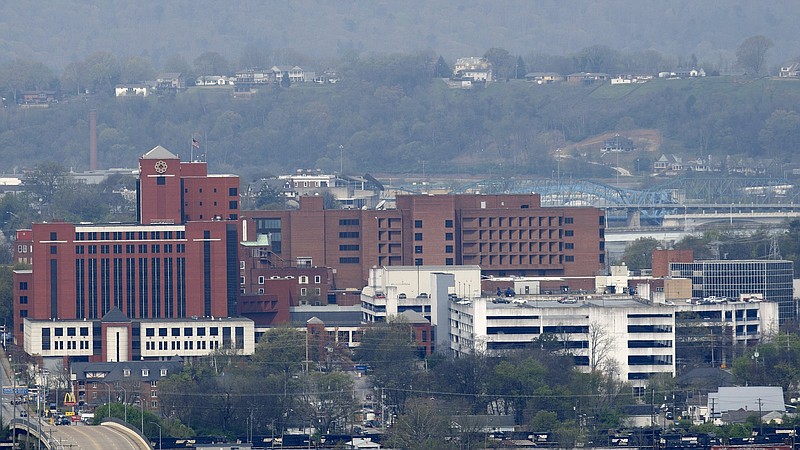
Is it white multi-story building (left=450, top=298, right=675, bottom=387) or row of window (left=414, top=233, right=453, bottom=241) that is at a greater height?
row of window (left=414, top=233, right=453, bottom=241)

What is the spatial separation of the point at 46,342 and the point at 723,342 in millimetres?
22324

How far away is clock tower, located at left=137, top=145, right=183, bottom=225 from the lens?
91.6 m

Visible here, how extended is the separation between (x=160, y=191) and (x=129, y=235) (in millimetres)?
3891

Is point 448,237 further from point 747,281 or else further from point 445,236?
point 747,281

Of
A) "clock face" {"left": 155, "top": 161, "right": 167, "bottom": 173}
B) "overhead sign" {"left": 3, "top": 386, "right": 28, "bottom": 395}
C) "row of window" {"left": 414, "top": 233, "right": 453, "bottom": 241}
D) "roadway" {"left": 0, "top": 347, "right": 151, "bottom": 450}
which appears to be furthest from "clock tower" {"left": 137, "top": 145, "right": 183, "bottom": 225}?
"roadway" {"left": 0, "top": 347, "right": 151, "bottom": 450}

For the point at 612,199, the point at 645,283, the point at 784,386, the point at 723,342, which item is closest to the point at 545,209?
the point at 645,283

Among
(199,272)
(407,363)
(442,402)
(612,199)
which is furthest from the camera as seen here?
(612,199)

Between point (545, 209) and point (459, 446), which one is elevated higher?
point (545, 209)

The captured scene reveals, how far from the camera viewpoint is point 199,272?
88.4 metres

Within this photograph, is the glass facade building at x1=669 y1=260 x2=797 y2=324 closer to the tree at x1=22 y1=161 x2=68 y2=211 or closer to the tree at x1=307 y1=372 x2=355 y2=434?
the tree at x1=307 y1=372 x2=355 y2=434

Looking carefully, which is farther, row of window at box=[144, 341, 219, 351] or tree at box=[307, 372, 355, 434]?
row of window at box=[144, 341, 219, 351]

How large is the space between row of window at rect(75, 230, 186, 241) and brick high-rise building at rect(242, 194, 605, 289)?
14607mm

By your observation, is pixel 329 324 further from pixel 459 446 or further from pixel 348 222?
pixel 459 446

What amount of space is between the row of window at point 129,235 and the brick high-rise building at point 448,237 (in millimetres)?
14607
